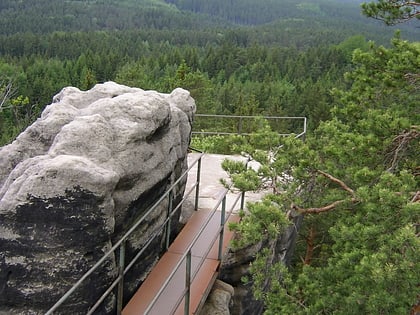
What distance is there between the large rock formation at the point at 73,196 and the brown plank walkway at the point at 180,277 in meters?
0.23

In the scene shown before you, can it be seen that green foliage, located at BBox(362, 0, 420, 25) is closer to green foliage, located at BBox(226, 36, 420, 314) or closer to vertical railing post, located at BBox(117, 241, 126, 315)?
green foliage, located at BBox(226, 36, 420, 314)

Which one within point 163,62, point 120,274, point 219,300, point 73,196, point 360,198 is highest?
point 73,196

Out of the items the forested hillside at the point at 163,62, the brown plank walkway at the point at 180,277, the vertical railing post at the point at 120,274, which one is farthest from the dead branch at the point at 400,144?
the vertical railing post at the point at 120,274

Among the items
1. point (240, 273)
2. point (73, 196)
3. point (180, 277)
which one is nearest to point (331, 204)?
point (240, 273)

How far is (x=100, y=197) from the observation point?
4461 mm

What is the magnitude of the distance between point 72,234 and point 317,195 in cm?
457

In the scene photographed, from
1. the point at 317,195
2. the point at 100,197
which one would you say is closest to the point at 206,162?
the point at 317,195

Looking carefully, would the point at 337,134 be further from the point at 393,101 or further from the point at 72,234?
the point at 72,234

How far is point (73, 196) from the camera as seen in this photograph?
4367 millimetres

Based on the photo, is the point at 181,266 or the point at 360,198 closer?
the point at 181,266

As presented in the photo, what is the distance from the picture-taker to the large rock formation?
4.34 metres

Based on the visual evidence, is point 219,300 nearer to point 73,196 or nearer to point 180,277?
point 180,277

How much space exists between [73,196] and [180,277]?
2.13 meters

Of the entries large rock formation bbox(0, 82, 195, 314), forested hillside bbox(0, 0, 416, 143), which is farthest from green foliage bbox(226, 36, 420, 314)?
large rock formation bbox(0, 82, 195, 314)
